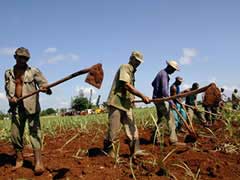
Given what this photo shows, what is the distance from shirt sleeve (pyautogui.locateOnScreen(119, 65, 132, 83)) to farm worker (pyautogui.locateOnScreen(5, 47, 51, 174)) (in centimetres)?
108

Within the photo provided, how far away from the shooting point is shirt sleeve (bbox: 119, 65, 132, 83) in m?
5.40

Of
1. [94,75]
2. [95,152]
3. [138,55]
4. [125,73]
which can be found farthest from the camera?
[95,152]

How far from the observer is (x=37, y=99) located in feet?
16.8

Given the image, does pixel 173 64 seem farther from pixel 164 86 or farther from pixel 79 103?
pixel 79 103

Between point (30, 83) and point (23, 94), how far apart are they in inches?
6.9

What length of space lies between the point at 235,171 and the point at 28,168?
272 centimetres

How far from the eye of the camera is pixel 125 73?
5.43 metres

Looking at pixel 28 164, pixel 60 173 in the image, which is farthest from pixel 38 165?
pixel 28 164

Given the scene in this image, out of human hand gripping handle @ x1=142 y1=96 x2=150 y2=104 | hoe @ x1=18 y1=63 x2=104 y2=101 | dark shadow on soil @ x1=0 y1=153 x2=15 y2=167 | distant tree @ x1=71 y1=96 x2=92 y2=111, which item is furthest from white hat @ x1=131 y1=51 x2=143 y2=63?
distant tree @ x1=71 y1=96 x2=92 y2=111

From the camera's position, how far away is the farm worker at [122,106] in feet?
18.2

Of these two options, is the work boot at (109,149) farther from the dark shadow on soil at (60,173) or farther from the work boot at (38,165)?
the work boot at (38,165)

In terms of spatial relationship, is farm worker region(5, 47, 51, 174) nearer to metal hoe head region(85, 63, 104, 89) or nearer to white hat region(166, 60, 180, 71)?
metal hoe head region(85, 63, 104, 89)

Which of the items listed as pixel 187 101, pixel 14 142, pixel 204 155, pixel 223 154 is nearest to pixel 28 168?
pixel 14 142

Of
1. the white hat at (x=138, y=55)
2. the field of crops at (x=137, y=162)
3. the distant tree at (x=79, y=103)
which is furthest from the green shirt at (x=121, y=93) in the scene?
the distant tree at (x=79, y=103)
